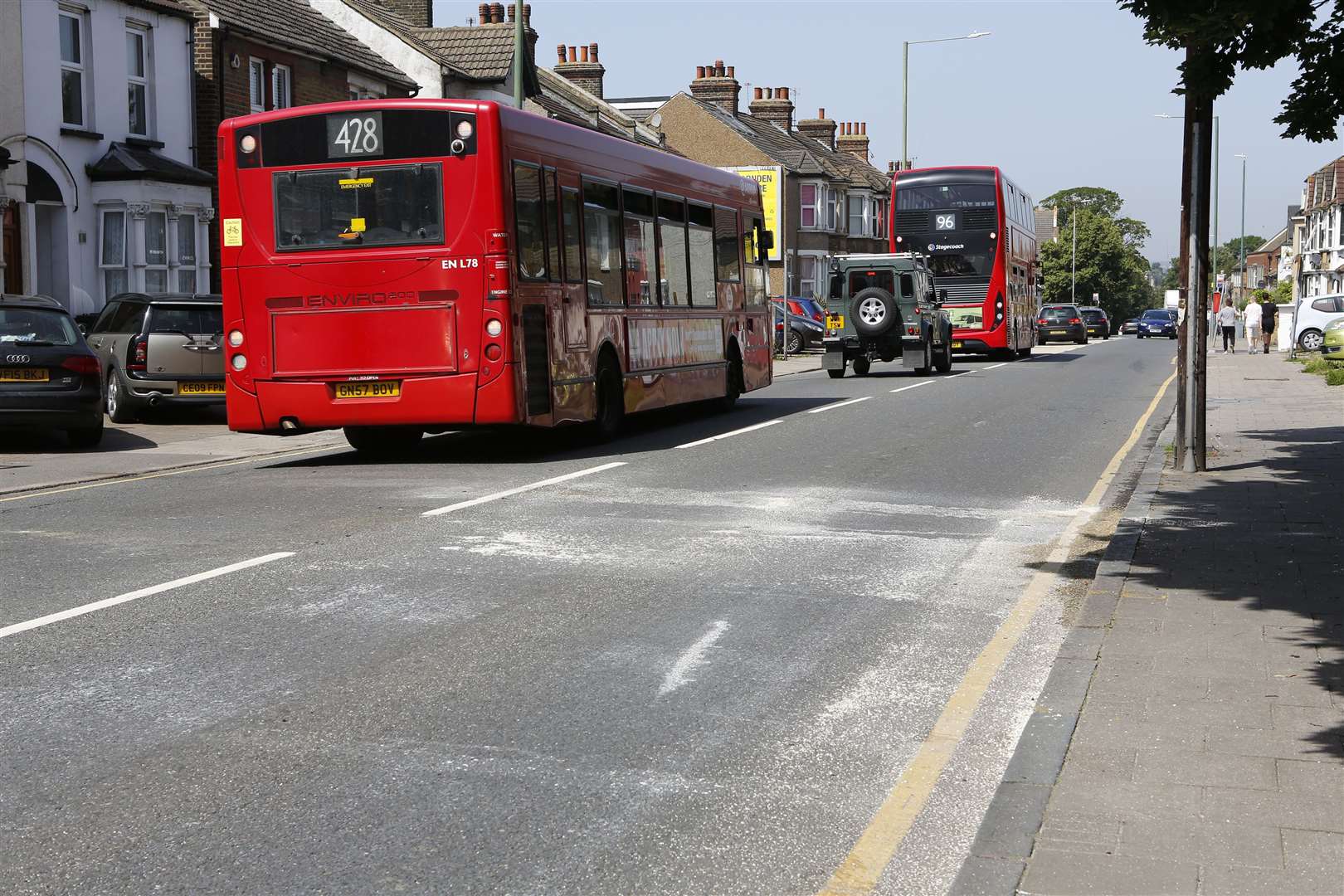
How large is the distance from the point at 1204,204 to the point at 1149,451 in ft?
12.1

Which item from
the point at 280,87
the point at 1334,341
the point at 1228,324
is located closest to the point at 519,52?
the point at 280,87

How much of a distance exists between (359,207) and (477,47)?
3307 cm

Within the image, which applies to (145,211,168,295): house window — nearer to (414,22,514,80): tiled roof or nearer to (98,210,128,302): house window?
(98,210,128,302): house window

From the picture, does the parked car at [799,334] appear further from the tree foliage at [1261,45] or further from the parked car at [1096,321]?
the tree foliage at [1261,45]

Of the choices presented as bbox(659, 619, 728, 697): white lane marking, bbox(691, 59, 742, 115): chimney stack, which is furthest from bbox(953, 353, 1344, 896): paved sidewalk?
bbox(691, 59, 742, 115): chimney stack

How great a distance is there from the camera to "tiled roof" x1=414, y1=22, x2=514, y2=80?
44719 millimetres

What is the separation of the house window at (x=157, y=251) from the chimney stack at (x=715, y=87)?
153 feet

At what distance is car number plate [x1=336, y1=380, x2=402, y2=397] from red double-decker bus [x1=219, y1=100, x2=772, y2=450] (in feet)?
0.05

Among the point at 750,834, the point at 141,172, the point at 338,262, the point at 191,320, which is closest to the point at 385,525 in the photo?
the point at 338,262

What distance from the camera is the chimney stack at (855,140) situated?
90.6m

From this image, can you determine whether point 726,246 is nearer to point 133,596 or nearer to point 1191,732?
point 133,596

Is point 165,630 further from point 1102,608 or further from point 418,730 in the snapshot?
point 1102,608

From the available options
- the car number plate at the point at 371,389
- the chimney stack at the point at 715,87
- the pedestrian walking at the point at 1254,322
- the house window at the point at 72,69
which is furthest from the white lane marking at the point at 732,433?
the chimney stack at the point at 715,87

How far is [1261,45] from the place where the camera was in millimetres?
9258
